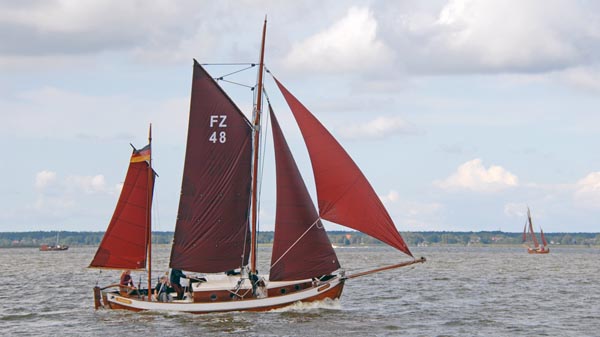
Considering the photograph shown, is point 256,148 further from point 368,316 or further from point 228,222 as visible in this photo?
point 368,316

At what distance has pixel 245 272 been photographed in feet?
152

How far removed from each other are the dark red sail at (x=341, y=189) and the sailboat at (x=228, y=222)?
71mm

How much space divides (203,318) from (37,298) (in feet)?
63.9

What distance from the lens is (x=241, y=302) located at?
146 ft

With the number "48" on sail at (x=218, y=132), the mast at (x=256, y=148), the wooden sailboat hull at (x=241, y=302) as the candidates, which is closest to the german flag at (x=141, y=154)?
the number "48" on sail at (x=218, y=132)

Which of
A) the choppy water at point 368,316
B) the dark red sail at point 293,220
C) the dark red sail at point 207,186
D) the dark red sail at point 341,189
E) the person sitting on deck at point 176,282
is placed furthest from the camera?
the dark red sail at point 207,186

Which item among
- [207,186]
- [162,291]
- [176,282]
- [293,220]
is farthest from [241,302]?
[207,186]

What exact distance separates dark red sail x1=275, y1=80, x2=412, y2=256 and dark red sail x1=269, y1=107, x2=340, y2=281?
1342 millimetres

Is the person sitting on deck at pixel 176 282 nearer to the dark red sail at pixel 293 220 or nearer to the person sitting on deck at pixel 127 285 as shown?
the person sitting on deck at pixel 127 285

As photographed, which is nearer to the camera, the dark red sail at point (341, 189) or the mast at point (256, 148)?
the dark red sail at point (341, 189)

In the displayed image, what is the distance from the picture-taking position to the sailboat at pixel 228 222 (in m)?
44.8

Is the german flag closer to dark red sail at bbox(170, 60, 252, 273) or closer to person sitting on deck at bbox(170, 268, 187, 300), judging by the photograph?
dark red sail at bbox(170, 60, 252, 273)

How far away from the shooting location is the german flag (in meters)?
46.1

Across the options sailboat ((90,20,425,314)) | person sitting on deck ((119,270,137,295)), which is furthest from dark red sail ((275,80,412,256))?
person sitting on deck ((119,270,137,295))
